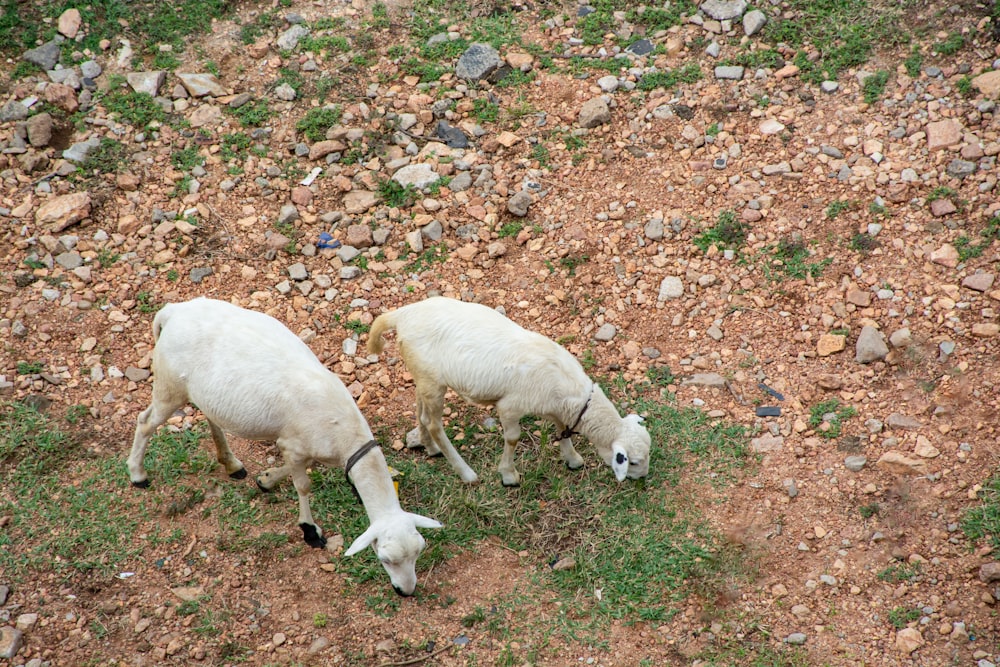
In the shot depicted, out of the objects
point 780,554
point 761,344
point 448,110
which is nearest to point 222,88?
point 448,110

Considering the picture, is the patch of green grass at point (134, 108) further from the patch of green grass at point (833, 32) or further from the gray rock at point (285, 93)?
the patch of green grass at point (833, 32)

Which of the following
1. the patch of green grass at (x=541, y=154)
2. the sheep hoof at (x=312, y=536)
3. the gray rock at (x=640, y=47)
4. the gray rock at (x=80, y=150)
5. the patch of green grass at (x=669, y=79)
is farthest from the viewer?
the gray rock at (x=640, y=47)

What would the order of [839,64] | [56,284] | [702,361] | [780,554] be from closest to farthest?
[780,554] < [702,361] < [56,284] < [839,64]

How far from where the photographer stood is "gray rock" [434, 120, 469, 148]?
9008mm

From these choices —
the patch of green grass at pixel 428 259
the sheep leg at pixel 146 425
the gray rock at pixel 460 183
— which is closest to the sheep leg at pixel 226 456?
the sheep leg at pixel 146 425

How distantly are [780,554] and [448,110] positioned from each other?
5955 mm

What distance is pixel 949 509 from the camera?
19.7ft

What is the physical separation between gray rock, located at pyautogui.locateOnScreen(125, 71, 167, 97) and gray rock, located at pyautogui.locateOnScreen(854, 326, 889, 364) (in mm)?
8060

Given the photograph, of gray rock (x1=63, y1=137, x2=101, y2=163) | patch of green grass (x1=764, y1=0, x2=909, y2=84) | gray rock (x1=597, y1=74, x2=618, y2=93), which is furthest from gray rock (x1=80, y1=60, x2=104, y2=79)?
patch of green grass (x1=764, y1=0, x2=909, y2=84)

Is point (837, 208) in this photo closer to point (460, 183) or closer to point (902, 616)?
point (460, 183)

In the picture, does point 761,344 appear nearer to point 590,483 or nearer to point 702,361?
point 702,361

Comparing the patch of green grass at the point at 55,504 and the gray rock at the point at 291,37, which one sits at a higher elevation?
the gray rock at the point at 291,37

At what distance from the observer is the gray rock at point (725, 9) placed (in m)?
9.53

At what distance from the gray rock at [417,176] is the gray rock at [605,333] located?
254 cm
